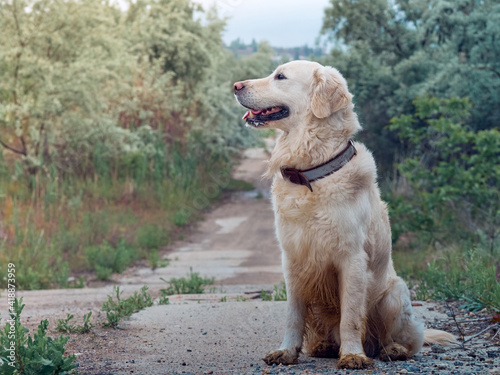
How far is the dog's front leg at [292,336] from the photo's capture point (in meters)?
4.16

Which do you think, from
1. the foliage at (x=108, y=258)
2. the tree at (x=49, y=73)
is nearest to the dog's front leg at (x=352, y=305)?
the foliage at (x=108, y=258)

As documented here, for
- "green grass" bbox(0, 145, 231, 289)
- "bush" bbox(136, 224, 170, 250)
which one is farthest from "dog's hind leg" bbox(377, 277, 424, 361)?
"bush" bbox(136, 224, 170, 250)

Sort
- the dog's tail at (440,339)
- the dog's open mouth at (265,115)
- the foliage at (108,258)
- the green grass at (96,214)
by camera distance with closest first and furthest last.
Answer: the dog's open mouth at (265,115) < the dog's tail at (440,339) < the green grass at (96,214) < the foliage at (108,258)

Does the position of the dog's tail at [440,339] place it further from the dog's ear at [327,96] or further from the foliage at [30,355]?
the foliage at [30,355]

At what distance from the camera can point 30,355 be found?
360 cm

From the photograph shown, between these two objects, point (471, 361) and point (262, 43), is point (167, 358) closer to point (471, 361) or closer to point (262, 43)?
point (471, 361)

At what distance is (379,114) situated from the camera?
1617cm

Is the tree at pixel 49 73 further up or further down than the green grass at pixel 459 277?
further up

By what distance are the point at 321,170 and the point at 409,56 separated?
1353 cm

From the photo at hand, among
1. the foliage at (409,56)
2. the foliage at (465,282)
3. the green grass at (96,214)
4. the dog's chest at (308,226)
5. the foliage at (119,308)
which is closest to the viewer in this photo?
the dog's chest at (308,226)

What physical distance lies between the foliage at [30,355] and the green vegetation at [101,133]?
19.6ft

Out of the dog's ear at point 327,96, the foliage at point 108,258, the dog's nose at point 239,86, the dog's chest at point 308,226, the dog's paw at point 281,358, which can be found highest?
the dog's nose at point 239,86

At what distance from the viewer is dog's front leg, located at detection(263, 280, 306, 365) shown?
4160 millimetres

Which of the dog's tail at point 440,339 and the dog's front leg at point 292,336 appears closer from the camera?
the dog's front leg at point 292,336
